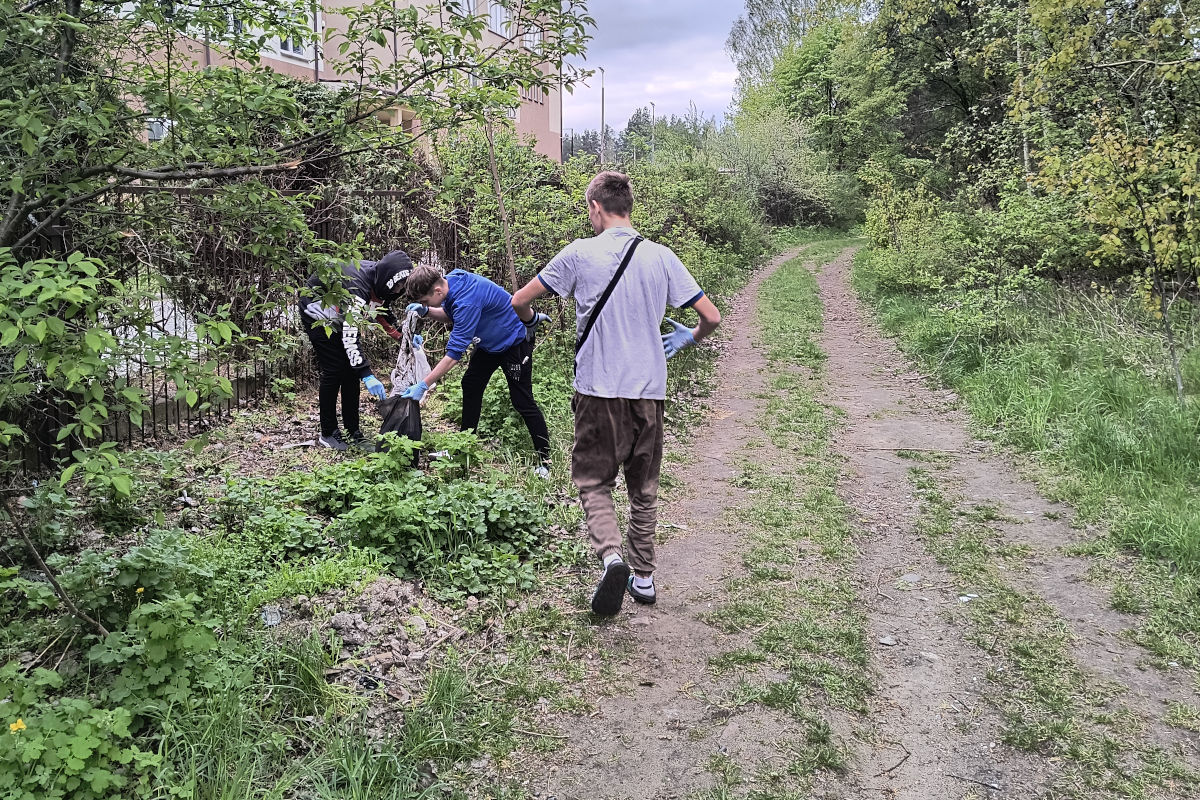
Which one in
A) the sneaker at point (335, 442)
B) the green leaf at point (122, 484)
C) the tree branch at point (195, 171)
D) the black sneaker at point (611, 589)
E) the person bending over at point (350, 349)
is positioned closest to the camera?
the green leaf at point (122, 484)

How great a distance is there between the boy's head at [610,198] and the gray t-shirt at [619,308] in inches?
3.0

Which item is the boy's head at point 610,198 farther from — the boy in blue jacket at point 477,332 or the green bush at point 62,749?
the green bush at point 62,749

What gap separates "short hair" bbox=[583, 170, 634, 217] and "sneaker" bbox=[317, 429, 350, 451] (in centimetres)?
343

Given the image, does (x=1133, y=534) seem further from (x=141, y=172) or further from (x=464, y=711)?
(x=141, y=172)

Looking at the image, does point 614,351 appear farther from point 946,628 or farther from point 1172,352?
point 1172,352

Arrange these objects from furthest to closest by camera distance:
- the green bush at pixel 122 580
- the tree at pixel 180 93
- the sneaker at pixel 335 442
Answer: the sneaker at pixel 335 442, the green bush at pixel 122 580, the tree at pixel 180 93

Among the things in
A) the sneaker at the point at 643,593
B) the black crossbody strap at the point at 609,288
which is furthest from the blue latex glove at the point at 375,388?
the sneaker at the point at 643,593

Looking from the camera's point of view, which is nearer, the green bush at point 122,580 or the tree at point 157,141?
the tree at point 157,141

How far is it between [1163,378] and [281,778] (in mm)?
7507

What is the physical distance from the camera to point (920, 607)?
411cm

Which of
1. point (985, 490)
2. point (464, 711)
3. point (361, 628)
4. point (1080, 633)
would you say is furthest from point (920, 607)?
point (361, 628)

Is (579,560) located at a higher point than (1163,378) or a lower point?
lower

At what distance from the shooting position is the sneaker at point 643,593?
405cm

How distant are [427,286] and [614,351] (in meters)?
2.11
